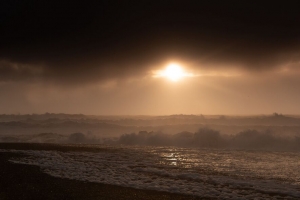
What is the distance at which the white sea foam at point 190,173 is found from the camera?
37.2 feet

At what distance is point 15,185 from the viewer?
11383 mm

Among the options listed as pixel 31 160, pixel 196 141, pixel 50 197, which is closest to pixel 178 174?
pixel 50 197

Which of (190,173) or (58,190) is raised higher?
(190,173)

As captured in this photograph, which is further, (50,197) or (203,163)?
(203,163)

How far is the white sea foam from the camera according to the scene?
11344 millimetres

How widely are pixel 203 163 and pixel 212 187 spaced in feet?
19.1

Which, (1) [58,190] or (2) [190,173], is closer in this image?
(1) [58,190]

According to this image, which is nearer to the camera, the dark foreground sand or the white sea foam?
the dark foreground sand

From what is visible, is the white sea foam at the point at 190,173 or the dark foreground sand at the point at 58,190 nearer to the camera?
the dark foreground sand at the point at 58,190

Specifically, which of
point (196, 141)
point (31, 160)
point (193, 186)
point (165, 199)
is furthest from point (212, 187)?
point (196, 141)

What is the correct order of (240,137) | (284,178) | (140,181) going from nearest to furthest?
(140,181), (284,178), (240,137)

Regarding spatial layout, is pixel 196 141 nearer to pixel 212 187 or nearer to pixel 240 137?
pixel 240 137

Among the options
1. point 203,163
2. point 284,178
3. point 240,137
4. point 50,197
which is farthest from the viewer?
point 240,137

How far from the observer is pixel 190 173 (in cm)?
1430
